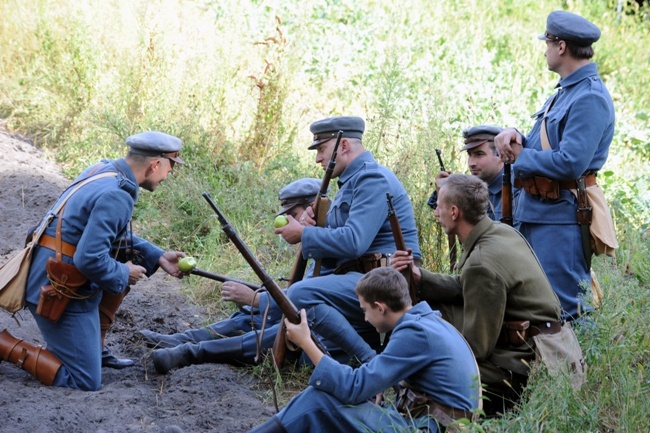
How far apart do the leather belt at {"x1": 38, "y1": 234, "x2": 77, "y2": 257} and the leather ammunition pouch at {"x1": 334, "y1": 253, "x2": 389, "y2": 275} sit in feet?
5.74

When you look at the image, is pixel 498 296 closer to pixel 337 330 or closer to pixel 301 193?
pixel 337 330

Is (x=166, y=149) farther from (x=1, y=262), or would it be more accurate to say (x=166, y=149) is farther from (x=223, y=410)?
(x=1, y=262)

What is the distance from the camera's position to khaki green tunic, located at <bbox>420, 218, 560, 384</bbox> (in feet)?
15.4

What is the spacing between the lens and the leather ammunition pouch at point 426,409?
412 centimetres

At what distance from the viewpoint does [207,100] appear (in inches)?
401

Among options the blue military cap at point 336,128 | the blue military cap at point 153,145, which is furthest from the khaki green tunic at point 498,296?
the blue military cap at point 153,145

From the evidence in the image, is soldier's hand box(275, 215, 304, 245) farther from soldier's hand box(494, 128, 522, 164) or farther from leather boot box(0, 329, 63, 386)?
leather boot box(0, 329, 63, 386)

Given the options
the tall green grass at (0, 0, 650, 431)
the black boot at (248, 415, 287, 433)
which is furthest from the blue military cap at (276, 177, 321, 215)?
the black boot at (248, 415, 287, 433)

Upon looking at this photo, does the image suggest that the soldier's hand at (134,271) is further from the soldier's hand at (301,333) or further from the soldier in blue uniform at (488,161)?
the soldier in blue uniform at (488,161)

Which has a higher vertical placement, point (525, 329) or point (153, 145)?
point (153, 145)

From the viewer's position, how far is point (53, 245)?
18.0ft

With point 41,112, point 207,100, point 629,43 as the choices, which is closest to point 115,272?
point 207,100

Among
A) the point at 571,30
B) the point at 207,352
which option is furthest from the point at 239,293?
the point at 571,30

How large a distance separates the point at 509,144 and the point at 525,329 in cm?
127
